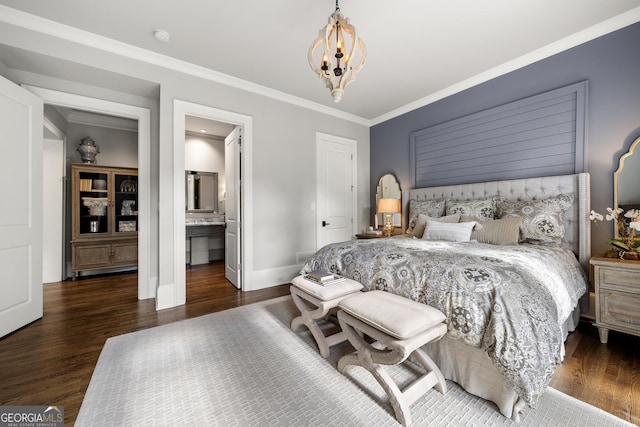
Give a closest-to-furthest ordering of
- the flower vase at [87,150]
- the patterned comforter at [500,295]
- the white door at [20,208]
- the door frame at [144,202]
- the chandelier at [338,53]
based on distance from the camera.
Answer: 1. the patterned comforter at [500,295]
2. the chandelier at [338,53]
3. the white door at [20,208]
4. the door frame at [144,202]
5. the flower vase at [87,150]

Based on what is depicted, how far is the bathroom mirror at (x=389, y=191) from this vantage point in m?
4.24

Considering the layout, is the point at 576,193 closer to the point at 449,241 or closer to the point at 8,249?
the point at 449,241

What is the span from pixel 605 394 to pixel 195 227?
202 inches

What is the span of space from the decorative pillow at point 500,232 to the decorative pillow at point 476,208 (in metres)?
0.32

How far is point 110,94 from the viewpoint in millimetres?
2945

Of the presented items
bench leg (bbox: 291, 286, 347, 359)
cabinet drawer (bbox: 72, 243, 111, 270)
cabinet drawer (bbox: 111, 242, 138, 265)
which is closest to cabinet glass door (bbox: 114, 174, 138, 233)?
cabinet drawer (bbox: 111, 242, 138, 265)

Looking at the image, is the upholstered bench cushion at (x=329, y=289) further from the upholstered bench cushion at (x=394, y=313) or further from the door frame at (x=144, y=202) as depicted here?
the door frame at (x=144, y=202)

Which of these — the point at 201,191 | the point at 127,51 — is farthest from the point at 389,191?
the point at 127,51

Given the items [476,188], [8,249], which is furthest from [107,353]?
[476,188]

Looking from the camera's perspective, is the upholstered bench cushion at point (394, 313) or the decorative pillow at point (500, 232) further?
the decorative pillow at point (500, 232)

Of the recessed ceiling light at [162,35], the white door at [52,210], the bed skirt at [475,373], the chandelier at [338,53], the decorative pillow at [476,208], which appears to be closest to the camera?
the bed skirt at [475,373]

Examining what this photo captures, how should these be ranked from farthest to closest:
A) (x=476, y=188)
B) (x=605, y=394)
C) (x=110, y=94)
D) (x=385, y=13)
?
1. (x=476, y=188)
2. (x=110, y=94)
3. (x=385, y=13)
4. (x=605, y=394)

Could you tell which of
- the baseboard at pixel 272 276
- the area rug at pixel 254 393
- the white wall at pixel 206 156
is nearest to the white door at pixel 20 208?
the area rug at pixel 254 393

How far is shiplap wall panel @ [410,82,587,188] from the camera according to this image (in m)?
2.54
